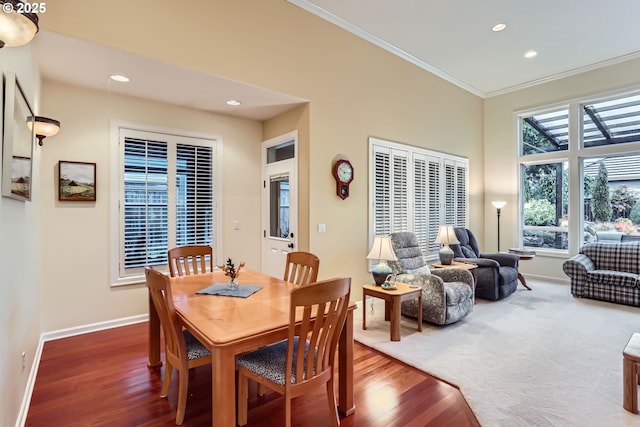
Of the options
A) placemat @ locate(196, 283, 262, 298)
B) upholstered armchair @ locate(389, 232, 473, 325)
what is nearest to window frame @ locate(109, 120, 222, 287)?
placemat @ locate(196, 283, 262, 298)

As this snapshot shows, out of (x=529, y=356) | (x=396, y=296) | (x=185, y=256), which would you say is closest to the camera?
(x=529, y=356)

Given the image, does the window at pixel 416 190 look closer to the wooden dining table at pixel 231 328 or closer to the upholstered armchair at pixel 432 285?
the upholstered armchair at pixel 432 285

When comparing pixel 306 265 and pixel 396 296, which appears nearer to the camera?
pixel 306 265

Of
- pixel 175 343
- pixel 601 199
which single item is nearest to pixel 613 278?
pixel 601 199

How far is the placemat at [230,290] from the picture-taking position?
2.48 m

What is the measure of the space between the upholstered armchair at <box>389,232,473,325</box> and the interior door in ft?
4.80

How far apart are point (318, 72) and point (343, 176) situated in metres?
1.41

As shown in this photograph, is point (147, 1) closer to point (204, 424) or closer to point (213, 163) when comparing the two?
point (213, 163)

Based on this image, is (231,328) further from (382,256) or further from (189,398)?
(382,256)

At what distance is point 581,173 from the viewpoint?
605cm

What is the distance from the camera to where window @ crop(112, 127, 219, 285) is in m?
3.89

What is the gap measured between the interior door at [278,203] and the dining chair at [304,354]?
2391 mm

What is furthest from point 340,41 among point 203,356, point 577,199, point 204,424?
point 577,199

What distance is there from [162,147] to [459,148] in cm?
551
